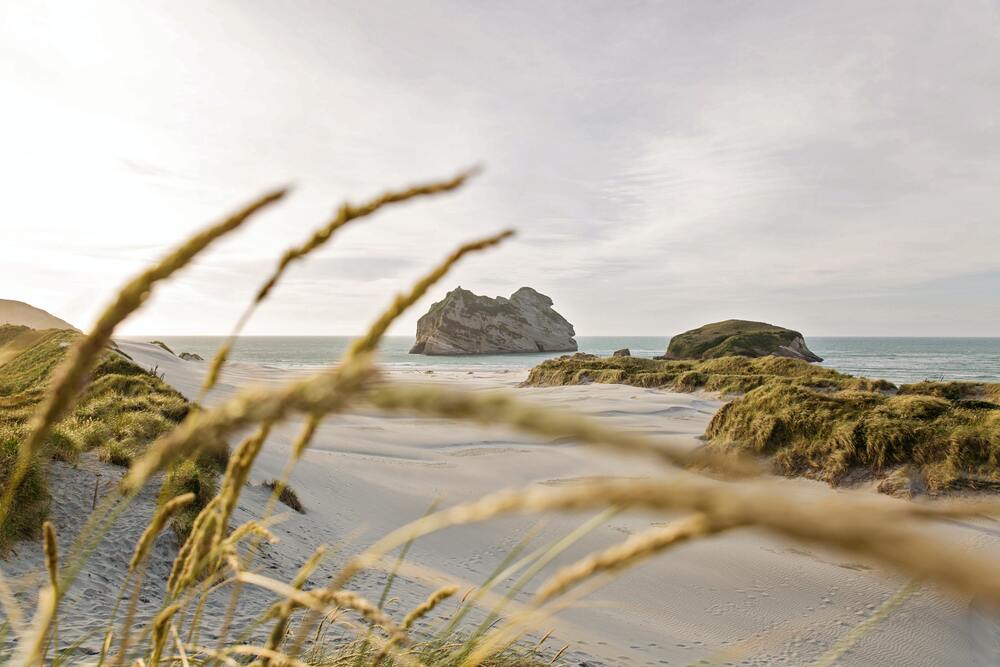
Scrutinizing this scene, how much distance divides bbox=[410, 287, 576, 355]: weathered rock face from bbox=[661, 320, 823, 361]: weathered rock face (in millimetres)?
44777

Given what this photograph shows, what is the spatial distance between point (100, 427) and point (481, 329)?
90.7 m

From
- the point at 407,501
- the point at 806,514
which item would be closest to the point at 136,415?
the point at 407,501

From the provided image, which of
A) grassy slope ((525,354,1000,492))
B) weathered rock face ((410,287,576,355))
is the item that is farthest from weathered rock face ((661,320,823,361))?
weathered rock face ((410,287,576,355))

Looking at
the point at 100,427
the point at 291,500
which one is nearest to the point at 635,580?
the point at 291,500

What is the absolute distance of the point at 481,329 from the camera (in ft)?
321

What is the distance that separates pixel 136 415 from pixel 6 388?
27.5 ft

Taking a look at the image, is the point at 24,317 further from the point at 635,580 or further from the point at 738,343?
the point at 738,343

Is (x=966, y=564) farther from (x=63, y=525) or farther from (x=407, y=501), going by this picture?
(x=407, y=501)

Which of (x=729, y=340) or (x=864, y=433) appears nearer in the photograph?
(x=864, y=433)

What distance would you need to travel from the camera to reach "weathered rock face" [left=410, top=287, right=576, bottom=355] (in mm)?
96312

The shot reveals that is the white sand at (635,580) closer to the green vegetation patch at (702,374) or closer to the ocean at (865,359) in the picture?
the ocean at (865,359)

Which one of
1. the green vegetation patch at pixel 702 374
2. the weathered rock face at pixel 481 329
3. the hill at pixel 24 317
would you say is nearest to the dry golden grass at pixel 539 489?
the green vegetation patch at pixel 702 374

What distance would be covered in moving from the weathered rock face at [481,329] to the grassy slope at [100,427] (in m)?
80.8

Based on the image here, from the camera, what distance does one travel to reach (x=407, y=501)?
949cm
